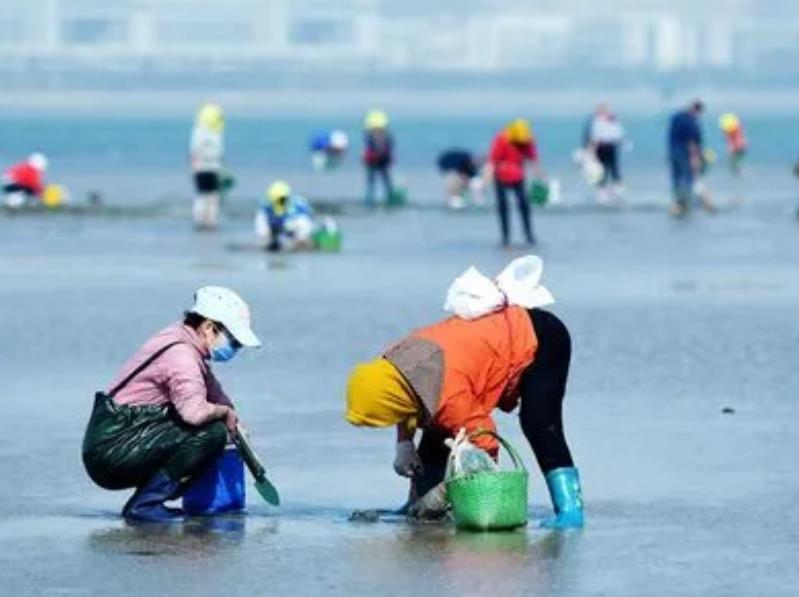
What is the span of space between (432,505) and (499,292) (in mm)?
869

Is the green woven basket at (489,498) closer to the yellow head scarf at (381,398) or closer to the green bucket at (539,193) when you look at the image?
the yellow head scarf at (381,398)

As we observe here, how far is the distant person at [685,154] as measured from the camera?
1624 inches

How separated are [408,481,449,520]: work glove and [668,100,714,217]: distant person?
27.5 meters

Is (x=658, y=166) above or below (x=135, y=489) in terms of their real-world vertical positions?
below

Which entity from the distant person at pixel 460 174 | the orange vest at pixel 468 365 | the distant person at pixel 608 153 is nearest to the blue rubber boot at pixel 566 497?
the orange vest at pixel 468 365

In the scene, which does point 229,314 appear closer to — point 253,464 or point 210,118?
point 253,464

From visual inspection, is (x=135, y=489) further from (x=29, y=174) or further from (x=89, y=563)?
(x=29, y=174)

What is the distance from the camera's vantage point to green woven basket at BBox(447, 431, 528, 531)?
42.7 feet

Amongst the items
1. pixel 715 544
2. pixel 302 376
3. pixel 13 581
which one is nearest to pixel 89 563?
pixel 13 581

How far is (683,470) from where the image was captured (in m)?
15.2

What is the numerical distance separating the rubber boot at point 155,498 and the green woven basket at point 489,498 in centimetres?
115

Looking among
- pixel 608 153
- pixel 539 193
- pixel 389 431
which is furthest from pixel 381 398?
pixel 608 153

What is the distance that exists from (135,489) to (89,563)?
1558 mm

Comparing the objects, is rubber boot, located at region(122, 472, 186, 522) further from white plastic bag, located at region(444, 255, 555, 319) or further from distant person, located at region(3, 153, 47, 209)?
distant person, located at region(3, 153, 47, 209)
